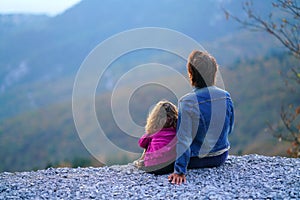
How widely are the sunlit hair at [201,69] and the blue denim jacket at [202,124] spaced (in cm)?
12

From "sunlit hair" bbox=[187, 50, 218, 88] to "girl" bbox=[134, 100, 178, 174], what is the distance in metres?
0.66

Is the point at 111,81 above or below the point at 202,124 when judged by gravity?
above

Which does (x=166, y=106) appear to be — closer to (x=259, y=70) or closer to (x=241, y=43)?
(x=259, y=70)

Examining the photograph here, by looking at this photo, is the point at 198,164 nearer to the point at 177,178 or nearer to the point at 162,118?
the point at 177,178

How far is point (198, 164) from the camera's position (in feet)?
23.8

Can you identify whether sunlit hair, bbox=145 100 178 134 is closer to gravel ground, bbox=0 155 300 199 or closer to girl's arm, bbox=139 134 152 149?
girl's arm, bbox=139 134 152 149

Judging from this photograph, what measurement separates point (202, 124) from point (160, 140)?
763 mm

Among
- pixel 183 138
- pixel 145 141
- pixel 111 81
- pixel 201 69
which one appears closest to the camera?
pixel 183 138

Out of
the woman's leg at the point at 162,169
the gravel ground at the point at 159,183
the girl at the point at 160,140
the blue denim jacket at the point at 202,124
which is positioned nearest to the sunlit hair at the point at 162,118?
the girl at the point at 160,140

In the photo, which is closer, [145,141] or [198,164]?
[198,164]

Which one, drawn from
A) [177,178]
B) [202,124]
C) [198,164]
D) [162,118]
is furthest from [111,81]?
[177,178]

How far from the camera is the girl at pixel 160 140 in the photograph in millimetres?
7090

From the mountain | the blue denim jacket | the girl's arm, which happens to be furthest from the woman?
the mountain

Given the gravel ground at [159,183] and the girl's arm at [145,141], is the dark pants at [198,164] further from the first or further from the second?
the girl's arm at [145,141]
